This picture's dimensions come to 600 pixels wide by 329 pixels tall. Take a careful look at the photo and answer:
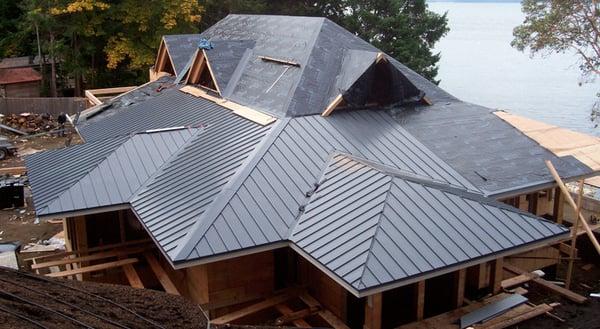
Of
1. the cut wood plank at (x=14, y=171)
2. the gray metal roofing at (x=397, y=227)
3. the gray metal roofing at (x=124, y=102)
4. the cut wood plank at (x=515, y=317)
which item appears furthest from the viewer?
the cut wood plank at (x=14, y=171)

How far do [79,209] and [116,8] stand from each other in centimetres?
2592

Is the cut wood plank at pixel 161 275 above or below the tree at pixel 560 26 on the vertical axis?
below

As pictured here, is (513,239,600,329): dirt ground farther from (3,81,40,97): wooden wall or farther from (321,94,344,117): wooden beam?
(3,81,40,97): wooden wall

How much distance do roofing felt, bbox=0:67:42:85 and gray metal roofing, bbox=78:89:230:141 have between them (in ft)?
74.3

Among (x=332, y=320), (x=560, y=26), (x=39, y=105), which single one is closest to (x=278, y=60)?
(x=332, y=320)

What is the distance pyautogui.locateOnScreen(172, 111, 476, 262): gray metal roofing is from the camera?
11195 mm

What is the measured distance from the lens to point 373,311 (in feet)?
35.1

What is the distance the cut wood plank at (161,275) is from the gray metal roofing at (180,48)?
1065 centimetres

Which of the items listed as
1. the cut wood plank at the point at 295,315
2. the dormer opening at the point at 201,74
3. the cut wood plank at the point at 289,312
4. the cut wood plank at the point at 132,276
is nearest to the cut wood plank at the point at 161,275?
the cut wood plank at the point at 132,276

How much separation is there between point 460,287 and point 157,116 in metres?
11.1

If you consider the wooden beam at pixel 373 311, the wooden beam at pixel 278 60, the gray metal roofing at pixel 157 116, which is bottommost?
the wooden beam at pixel 373 311

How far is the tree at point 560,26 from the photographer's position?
108ft

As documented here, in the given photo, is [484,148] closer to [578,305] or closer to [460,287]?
[578,305]

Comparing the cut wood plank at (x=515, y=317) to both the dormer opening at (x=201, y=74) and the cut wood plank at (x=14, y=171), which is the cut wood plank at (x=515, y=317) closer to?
the dormer opening at (x=201, y=74)
